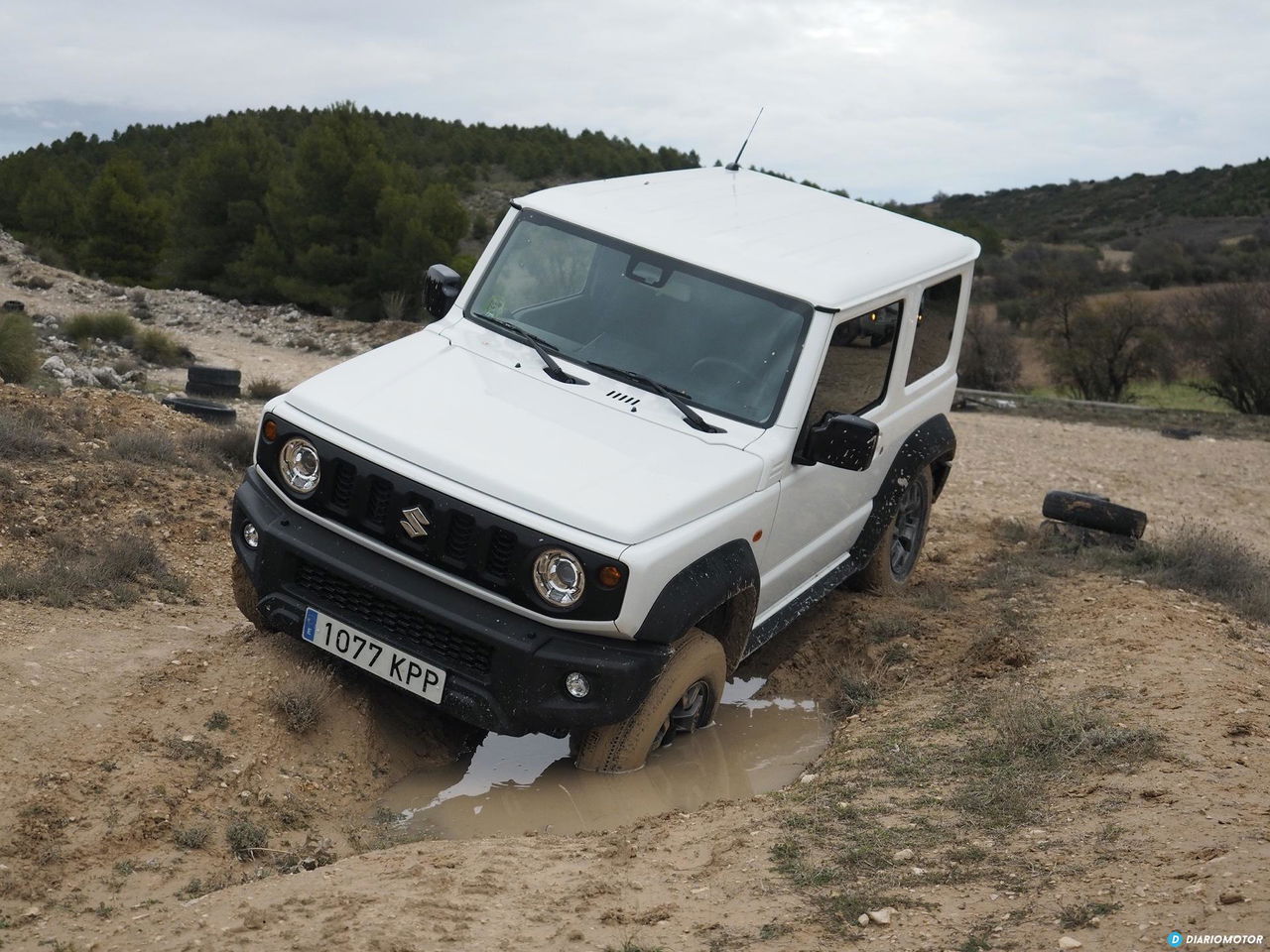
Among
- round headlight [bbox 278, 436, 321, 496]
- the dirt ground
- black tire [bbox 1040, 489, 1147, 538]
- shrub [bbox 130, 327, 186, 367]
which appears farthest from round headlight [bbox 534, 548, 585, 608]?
shrub [bbox 130, 327, 186, 367]

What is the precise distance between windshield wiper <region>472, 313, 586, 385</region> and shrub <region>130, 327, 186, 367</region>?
1204 cm

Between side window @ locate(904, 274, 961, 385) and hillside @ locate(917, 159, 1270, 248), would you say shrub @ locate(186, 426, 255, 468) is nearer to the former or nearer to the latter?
side window @ locate(904, 274, 961, 385)

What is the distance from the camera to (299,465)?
15.6ft

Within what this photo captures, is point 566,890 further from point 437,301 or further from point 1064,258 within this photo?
point 1064,258

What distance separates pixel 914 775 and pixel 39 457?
17.7 ft

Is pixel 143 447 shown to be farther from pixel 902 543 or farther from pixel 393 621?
pixel 902 543

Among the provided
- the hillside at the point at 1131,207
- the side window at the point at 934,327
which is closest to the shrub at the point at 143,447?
the side window at the point at 934,327

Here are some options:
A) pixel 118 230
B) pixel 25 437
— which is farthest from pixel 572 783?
pixel 118 230

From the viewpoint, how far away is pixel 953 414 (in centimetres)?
1812

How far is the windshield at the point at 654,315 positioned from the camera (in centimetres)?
533

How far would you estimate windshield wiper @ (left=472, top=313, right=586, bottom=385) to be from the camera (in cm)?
527

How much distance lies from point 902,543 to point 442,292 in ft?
10.6

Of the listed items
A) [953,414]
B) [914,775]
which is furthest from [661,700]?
[953,414]

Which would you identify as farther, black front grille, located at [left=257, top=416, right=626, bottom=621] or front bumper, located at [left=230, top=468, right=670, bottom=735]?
front bumper, located at [left=230, top=468, right=670, bottom=735]
